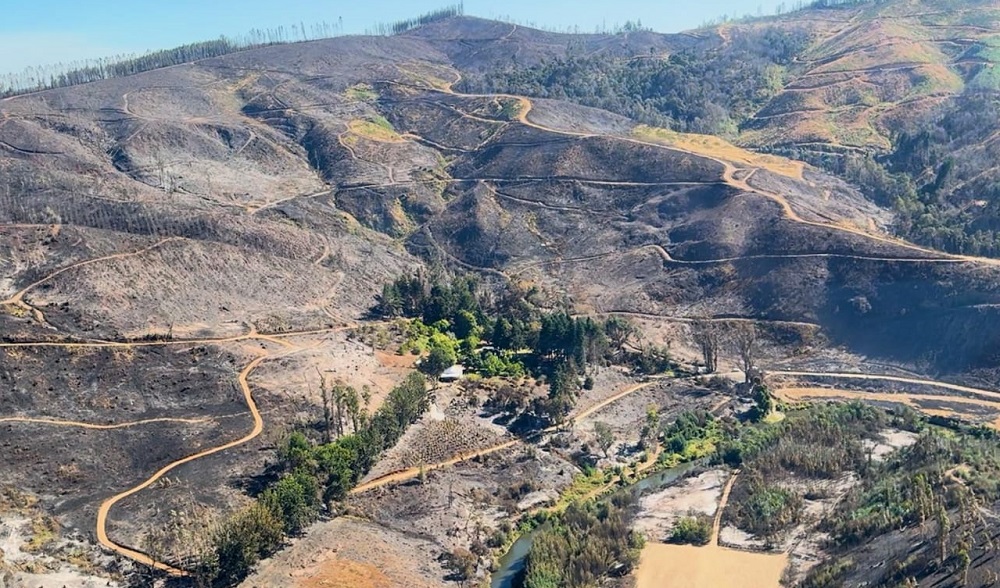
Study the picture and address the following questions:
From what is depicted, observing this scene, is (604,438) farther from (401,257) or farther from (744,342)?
(401,257)

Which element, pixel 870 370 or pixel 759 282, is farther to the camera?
pixel 759 282

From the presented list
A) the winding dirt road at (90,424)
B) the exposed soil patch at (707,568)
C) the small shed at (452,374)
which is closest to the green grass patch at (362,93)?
the small shed at (452,374)

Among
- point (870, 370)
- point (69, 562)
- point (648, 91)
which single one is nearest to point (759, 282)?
point (870, 370)

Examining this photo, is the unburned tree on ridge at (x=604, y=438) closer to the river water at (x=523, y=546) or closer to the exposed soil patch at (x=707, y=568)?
the river water at (x=523, y=546)

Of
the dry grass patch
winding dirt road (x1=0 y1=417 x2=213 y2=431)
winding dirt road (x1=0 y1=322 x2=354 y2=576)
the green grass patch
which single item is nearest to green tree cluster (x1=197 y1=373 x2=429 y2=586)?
winding dirt road (x1=0 y1=322 x2=354 y2=576)

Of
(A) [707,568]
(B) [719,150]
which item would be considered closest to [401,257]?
(B) [719,150]

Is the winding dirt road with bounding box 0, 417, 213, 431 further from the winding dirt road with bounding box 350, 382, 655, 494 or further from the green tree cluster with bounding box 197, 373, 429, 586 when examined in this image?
the winding dirt road with bounding box 350, 382, 655, 494

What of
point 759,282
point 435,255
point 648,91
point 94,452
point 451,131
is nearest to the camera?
point 94,452

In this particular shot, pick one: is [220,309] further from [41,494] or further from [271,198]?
[271,198]

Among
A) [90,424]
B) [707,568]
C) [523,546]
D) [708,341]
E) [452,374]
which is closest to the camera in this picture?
[707,568]
